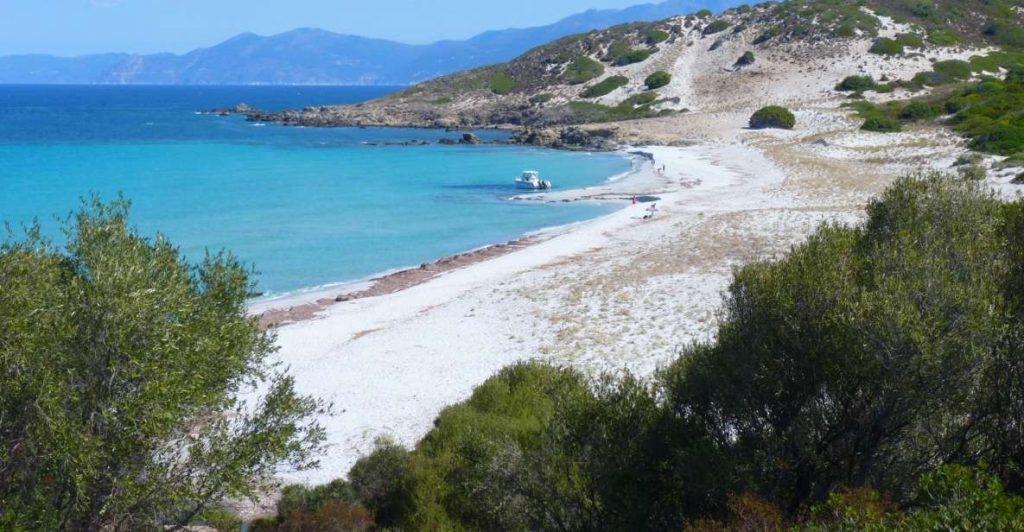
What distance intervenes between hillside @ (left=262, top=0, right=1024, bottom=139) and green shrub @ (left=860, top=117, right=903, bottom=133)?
16.3 meters

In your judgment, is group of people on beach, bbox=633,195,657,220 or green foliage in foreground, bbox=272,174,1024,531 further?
group of people on beach, bbox=633,195,657,220

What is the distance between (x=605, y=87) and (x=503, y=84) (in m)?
20.1

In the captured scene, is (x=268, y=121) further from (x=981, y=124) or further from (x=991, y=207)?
(x=991, y=207)

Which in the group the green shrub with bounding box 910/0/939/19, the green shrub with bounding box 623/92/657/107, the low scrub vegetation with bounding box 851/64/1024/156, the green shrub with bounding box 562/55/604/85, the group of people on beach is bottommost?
the group of people on beach

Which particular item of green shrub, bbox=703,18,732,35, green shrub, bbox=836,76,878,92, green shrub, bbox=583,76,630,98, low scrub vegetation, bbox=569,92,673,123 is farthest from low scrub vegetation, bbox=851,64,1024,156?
green shrub, bbox=703,18,732,35

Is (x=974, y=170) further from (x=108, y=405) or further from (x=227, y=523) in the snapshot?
(x=108, y=405)

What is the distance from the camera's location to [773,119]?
65.5 meters

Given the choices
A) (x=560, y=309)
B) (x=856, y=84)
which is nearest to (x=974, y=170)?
(x=560, y=309)

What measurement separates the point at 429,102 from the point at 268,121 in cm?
2178

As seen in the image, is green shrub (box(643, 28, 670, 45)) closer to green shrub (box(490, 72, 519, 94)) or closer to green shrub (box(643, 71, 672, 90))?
green shrub (box(643, 71, 672, 90))

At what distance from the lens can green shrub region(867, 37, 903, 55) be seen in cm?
8088

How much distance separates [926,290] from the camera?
332 inches

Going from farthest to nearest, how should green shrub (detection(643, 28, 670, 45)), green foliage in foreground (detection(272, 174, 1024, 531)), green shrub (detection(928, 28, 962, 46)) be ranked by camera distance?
1. green shrub (detection(643, 28, 670, 45))
2. green shrub (detection(928, 28, 962, 46))
3. green foliage in foreground (detection(272, 174, 1024, 531))

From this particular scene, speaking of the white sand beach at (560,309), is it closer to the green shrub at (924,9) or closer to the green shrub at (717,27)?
the green shrub at (924,9)
